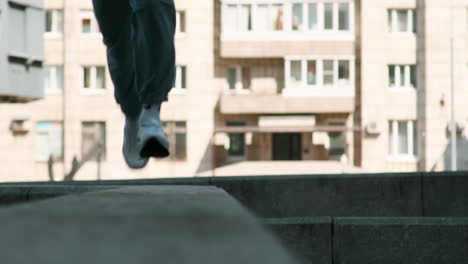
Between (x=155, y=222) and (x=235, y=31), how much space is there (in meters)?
36.2

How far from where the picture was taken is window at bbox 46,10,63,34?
37.3 meters

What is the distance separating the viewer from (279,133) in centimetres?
3922

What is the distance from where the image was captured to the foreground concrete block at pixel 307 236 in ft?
8.66

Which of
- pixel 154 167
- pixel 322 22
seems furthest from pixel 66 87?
pixel 322 22

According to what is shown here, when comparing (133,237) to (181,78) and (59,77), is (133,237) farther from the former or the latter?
(59,77)

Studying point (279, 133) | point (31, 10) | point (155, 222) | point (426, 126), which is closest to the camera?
point (155, 222)

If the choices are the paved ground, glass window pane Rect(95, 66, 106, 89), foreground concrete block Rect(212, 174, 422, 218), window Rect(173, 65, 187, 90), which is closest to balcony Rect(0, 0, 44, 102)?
foreground concrete block Rect(212, 174, 422, 218)

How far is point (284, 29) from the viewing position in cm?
3731

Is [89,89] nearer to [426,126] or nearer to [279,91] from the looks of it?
[279,91]

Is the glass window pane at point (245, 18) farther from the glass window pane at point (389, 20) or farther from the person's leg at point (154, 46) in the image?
the person's leg at point (154, 46)

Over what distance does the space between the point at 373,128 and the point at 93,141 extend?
13.2m

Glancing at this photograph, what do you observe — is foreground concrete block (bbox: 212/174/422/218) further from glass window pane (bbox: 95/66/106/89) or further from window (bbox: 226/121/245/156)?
glass window pane (bbox: 95/66/106/89)

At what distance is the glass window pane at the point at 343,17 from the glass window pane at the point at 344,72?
1772 millimetres

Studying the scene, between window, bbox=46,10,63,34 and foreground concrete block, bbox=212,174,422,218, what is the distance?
33859 mm
